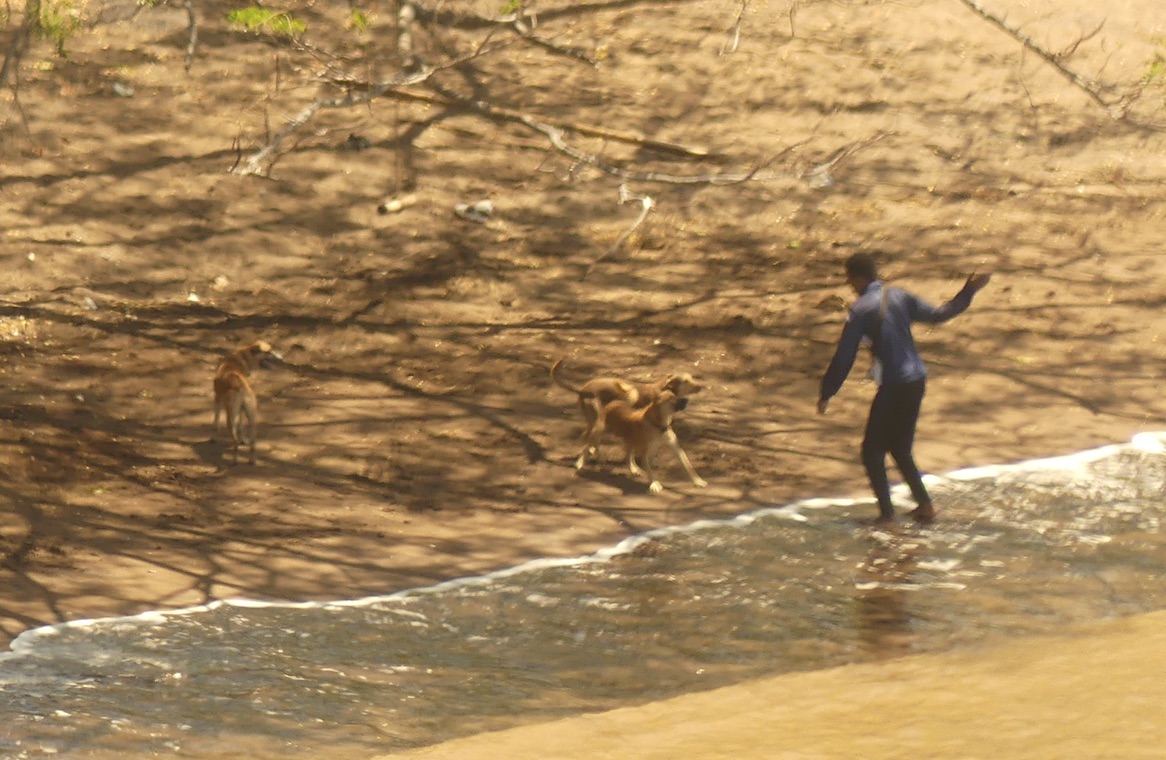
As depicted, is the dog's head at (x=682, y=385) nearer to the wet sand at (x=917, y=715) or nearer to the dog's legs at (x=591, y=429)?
the dog's legs at (x=591, y=429)

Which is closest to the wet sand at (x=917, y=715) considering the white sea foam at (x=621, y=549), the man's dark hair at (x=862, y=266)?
the white sea foam at (x=621, y=549)

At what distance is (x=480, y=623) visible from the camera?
877 centimetres

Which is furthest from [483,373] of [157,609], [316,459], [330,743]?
[330,743]

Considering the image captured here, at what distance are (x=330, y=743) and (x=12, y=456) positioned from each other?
5.46 m

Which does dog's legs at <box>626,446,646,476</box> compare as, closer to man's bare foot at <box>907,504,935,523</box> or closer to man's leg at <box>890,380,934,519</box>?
man's leg at <box>890,380,934,519</box>

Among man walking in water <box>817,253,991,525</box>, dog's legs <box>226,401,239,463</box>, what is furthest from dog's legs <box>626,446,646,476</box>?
dog's legs <box>226,401,239,463</box>

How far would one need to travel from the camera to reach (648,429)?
11.1 metres

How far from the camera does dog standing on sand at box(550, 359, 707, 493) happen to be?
36.2 feet

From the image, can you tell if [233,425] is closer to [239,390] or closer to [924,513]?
[239,390]

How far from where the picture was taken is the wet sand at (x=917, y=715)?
20.5 ft

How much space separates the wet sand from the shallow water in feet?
0.97

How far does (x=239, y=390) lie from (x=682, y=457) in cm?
318

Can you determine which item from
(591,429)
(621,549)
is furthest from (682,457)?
(621,549)

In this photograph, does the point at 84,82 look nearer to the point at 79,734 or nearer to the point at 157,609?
the point at 157,609
